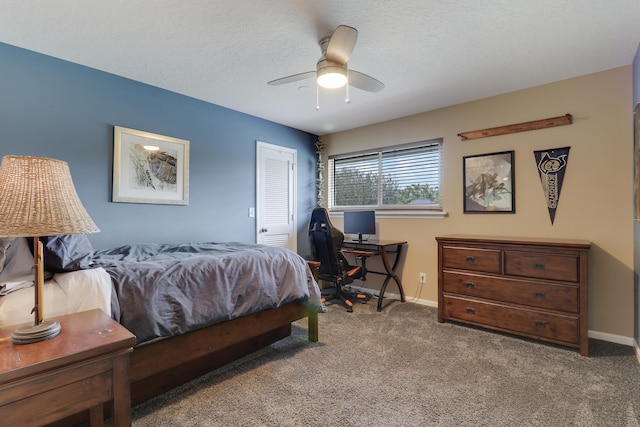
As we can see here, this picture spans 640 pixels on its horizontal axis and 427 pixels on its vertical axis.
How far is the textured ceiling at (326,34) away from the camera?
189 cm

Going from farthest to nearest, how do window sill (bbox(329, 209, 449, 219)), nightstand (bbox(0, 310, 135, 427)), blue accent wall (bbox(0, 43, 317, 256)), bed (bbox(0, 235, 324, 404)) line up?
window sill (bbox(329, 209, 449, 219)) → blue accent wall (bbox(0, 43, 317, 256)) → bed (bbox(0, 235, 324, 404)) → nightstand (bbox(0, 310, 135, 427))

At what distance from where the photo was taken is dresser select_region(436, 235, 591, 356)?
2.44 meters

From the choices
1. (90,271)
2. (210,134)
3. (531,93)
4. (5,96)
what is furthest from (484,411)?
(5,96)

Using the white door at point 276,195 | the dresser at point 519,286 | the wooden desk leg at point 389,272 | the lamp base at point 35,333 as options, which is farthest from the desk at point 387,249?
the lamp base at point 35,333

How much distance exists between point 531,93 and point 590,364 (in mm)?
2410

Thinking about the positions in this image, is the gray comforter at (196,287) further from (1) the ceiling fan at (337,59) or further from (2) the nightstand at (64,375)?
(1) the ceiling fan at (337,59)

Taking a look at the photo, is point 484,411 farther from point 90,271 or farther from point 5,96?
point 5,96

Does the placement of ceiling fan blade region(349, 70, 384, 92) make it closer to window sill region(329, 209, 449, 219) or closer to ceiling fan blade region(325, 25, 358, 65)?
ceiling fan blade region(325, 25, 358, 65)

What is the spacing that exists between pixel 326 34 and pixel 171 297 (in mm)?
1974

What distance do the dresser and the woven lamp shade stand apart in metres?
2.91

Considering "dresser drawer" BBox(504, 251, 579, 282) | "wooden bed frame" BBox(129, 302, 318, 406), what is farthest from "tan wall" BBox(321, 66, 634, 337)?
"wooden bed frame" BBox(129, 302, 318, 406)

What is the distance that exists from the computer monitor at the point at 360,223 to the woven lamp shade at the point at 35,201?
10.4ft

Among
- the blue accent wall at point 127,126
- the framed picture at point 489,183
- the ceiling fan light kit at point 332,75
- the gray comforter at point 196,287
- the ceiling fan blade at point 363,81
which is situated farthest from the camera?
the framed picture at point 489,183

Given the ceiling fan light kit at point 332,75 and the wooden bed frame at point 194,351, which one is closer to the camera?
the wooden bed frame at point 194,351
